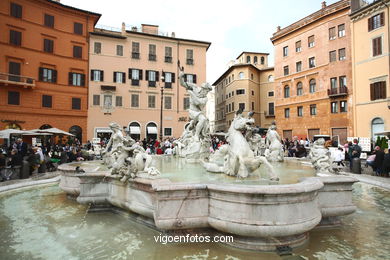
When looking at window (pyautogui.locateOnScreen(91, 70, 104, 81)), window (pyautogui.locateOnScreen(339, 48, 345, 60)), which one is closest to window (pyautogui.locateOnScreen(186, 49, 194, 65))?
window (pyautogui.locateOnScreen(91, 70, 104, 81))

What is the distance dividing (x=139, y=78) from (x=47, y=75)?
11.2m

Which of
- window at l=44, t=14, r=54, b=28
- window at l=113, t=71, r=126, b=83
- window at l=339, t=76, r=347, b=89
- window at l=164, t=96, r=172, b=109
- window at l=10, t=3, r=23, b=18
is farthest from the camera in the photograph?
window at l=164, t=96, r=172, b=109

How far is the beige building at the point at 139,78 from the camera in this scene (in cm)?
3177

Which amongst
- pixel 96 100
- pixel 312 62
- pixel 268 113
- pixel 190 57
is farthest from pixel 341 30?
pixel 96 100

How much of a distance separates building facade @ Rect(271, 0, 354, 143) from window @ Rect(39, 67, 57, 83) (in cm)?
3049

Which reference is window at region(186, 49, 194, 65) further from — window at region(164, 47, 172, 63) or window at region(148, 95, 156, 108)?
window at region(148, 95, 156, 108)

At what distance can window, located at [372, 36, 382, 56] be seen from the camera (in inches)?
932

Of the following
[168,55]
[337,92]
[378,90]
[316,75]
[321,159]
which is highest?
[168,55]

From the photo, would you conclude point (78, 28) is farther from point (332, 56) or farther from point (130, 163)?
point (130, 163)

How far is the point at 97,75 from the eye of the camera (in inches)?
1256

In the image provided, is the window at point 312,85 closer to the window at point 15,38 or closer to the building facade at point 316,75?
the building facade at point 316,75

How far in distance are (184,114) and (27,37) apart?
2099cm

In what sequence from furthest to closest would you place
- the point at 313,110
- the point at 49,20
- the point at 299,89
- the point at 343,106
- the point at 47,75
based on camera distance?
the point at 299,89 → the point at 313,110 → the point at 49,20 → the point at 47,75 → the point at 343,106

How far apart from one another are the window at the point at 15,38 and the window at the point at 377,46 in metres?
37.7
